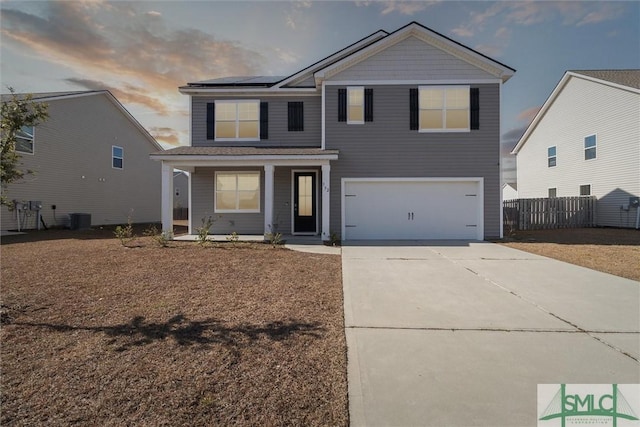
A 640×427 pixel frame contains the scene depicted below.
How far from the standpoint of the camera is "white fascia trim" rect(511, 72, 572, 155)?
17.7m

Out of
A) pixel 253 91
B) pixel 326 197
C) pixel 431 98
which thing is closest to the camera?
pixel 326 197

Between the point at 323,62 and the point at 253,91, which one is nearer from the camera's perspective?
the point at 253,91

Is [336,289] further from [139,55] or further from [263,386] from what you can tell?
[139,55]

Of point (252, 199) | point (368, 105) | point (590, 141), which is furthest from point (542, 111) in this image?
point (252, 199)

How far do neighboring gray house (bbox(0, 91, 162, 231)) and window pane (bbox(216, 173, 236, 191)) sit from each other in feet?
26.3

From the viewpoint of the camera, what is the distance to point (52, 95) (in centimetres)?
1520

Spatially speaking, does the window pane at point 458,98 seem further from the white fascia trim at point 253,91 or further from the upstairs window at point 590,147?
the upstairs window at point 590,147

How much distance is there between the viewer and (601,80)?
15.3m

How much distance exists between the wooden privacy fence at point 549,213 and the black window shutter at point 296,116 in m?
10.8

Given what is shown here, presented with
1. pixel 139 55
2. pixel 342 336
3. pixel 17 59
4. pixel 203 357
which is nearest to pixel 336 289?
pixel 342 336

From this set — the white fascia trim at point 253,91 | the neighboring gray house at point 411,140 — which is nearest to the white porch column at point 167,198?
the neighboring gray house at point 411,140

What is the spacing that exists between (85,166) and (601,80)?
2834 centimetres

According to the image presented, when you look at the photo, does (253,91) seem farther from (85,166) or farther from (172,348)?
(85,166)

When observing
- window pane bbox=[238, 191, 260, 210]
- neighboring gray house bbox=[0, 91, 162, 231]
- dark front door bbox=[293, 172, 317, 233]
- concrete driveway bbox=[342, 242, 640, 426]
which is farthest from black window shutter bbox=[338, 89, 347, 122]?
neighboring gray house bbox=[0, 91, 162, 231]
